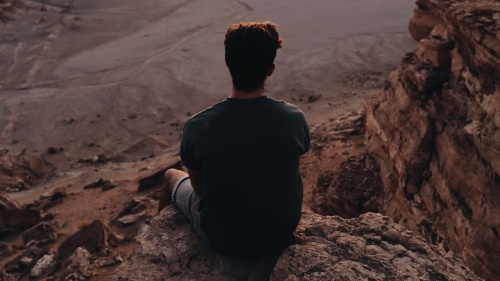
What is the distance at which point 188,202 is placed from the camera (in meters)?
3.34

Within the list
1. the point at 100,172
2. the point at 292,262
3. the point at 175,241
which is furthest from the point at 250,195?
the point at 100,172

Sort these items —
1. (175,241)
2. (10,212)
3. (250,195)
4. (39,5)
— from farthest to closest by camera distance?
(39,5) < (10,212) < (175,241) < (250,195)

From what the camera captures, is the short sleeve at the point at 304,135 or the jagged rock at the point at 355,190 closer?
the short sleeve at the point at 304,135

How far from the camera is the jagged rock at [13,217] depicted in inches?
291

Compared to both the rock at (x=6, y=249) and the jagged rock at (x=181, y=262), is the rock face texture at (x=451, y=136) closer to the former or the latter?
the jagged rock at (x=181, y=262)

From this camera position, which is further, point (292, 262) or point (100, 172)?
point (100, 172)

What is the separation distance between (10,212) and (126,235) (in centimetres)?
193

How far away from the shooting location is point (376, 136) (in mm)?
6762

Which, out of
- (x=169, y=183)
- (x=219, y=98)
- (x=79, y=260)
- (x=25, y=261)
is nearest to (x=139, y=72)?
(x=219, y=98)

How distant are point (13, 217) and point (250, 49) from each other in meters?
6.10

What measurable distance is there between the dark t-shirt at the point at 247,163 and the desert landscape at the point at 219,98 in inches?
9.9

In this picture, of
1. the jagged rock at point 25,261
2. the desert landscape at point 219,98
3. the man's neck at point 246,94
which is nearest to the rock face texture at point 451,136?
the desert landscape at point 219,98

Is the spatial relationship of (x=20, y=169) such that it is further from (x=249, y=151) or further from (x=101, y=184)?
(x=249, y=151)

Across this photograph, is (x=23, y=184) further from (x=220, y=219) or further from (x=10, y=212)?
(x=220, y=219)
